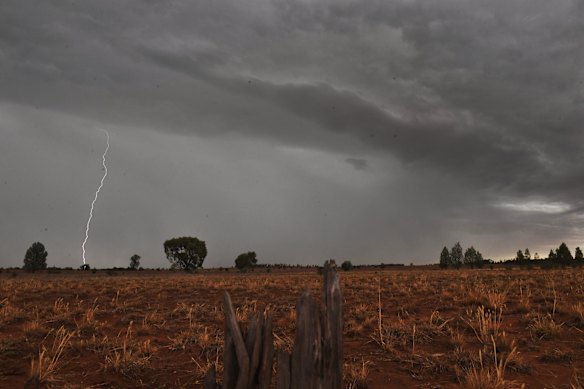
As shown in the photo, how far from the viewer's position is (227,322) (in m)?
4.09

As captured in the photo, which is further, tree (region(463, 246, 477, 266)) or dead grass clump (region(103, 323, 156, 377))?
tree (region(463, 246, 477, 266))

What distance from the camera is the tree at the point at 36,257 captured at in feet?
269

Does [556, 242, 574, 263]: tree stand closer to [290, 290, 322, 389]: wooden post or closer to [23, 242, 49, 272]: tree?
[290, 290, 322, 389]: wooden post

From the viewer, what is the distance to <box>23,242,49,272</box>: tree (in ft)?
269

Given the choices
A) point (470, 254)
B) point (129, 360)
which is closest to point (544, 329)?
point (129, 360)

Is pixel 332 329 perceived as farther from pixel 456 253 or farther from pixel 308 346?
pixel 456 253

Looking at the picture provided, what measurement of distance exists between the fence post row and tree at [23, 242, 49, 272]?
9239cm

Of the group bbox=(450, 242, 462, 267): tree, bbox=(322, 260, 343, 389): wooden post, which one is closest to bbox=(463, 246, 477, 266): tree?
bbox=(450, 242, 462, 267): tree

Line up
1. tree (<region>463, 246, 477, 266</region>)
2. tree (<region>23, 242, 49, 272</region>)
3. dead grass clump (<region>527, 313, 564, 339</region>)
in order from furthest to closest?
Answer: tree (<region>463, 246, 477, 266</region>) → tree (<region>23, 242, 49, 272</region>) → dead grass clump (<region>527, 313, 564, 339</region>)

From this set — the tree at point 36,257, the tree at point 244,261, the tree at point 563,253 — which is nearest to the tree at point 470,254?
the tree at point 563,253

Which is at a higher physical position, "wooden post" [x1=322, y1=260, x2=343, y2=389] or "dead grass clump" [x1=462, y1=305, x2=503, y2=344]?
"wooden post" [x1=322, y1=260, x2=343, y2=389]

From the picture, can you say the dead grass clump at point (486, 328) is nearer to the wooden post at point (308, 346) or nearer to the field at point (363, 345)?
the field at point (363, 345)

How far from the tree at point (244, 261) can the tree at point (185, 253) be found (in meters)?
8.95

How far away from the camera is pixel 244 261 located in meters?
98.3
